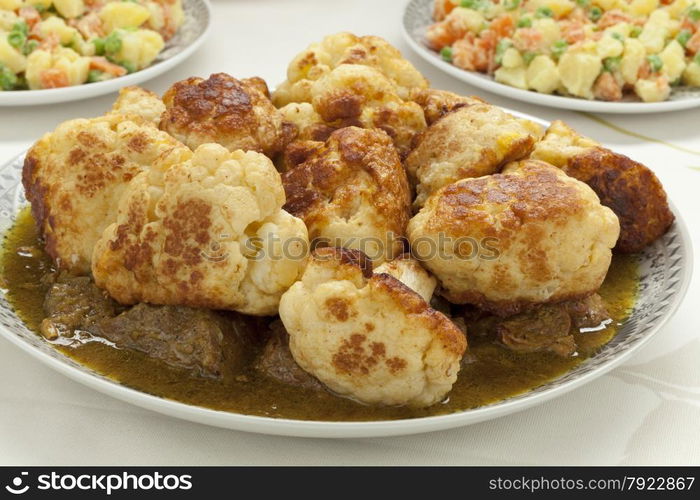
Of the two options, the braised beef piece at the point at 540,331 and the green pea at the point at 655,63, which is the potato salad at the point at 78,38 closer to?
the green pea at the point at 655,63

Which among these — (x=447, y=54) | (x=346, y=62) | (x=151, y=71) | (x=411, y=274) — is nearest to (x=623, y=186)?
(x=411, y=274)

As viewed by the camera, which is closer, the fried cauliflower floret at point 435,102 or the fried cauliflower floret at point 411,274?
the fried cauliflower floret at point 411,274

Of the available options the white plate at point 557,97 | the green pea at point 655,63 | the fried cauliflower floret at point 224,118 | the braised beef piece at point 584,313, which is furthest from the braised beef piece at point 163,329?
the green pea at point 655,63

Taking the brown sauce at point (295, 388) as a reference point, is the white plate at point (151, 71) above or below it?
below

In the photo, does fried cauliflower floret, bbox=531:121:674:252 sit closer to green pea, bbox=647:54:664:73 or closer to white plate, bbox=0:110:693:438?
white plate, bbox=0:110:693:438

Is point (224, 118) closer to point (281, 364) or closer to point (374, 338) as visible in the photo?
point (281, 364)

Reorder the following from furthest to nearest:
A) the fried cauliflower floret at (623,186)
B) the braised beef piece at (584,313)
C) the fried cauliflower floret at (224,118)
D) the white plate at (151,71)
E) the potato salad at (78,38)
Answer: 1. the potato salad at (78,38)
2. the white plate at (151,71)
3. the fried cauliflower floret at (623,186)
4. the fried cauliflower floret at (224,118)
5. the braised beef piece at (584,313)

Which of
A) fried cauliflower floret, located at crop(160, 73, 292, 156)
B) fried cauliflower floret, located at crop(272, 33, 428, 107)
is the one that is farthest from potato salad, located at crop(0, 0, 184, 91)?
fried cauliflower floret, located at crop(160, 73, 292, 156)
